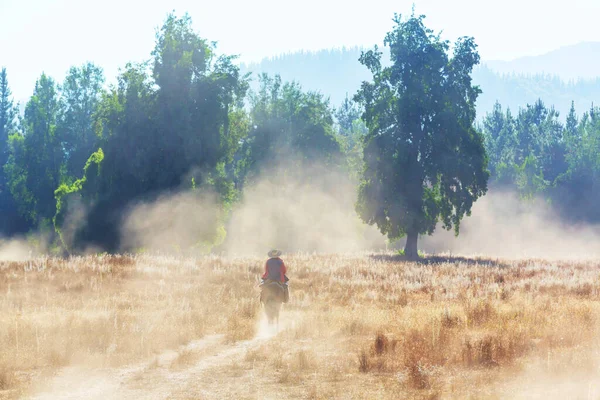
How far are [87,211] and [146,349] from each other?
39.7 metres

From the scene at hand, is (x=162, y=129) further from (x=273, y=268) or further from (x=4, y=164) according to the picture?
(x=4, y=164)

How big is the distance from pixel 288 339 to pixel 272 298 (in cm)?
307

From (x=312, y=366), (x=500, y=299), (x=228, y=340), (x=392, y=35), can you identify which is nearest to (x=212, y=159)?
(x=392, y=35)

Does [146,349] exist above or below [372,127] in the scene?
below

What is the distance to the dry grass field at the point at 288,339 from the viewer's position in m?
11.6

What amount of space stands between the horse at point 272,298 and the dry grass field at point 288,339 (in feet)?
1.22

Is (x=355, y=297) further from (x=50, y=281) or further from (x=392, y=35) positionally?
(x=392, y=35)

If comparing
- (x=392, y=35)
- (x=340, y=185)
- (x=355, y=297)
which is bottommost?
(x=355, y=297)

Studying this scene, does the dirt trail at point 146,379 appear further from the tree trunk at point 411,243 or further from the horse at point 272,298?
the tree trunk at point 411,243

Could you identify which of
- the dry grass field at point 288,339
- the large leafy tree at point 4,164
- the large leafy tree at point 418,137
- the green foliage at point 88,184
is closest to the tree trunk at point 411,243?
the large leafy tree at point 418,137

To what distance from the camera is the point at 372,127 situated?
167 feet

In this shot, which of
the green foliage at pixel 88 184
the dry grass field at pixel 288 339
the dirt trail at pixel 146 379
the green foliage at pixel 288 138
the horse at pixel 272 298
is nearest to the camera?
the dirt trail at pixel 146 379

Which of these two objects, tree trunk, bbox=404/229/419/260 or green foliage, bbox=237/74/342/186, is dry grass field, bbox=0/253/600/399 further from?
green foliage, bbox=237/74/342/186

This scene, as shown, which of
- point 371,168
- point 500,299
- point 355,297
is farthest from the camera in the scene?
point 371,168
